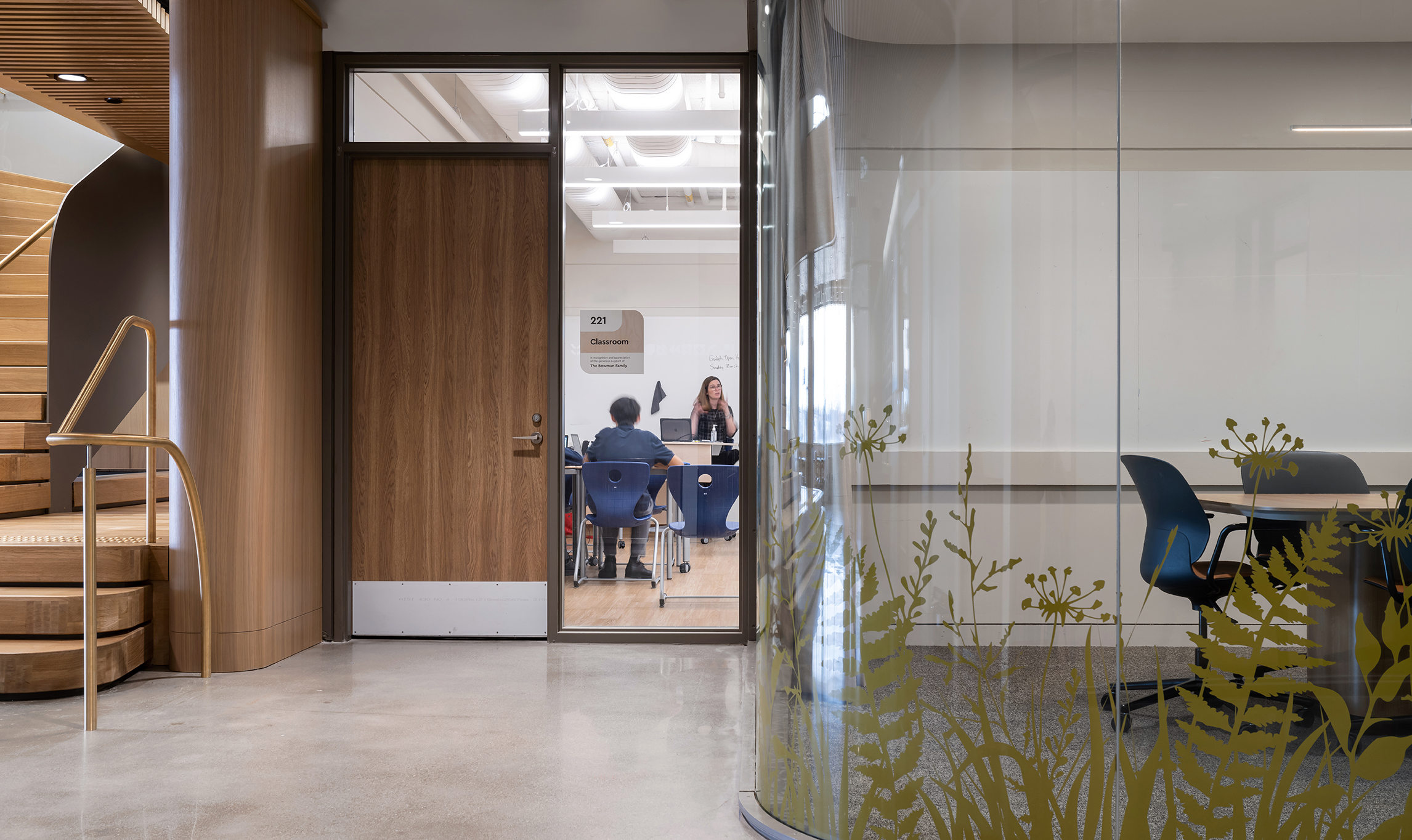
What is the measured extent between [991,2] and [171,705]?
11.7 ft

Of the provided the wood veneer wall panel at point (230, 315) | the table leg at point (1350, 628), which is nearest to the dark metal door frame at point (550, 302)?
the wood veneer wall panel at point (230, 315)

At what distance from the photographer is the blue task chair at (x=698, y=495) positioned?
4.53 m

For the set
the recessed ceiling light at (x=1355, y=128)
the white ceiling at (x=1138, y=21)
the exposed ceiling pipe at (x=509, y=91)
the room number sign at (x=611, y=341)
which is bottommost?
the room number sign at (x=611, y=341)

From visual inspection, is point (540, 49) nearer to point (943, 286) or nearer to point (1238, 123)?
point (943, 286)

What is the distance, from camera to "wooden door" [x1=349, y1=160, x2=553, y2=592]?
14.8ft

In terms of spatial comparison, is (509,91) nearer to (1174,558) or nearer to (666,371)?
(666,371)

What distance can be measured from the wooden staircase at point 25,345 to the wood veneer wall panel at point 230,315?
1.99 meters

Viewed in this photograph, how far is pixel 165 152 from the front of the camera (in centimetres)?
636

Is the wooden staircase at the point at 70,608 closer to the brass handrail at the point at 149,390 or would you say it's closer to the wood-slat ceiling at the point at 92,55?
the brass handrail at the point at 149,390

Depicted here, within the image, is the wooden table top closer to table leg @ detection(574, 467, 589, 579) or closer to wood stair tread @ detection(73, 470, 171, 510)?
table leg @ detection(574, 467, 589, 579)

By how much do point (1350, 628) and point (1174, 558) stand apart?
30 cm

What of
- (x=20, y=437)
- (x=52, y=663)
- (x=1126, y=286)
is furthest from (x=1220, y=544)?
(x=20, y=437)

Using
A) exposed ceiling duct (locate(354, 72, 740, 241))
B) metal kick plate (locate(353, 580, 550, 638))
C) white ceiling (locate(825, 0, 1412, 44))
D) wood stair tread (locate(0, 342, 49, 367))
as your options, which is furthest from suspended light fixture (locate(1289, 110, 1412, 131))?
wood stair tread (locate(0, 342, 49, 367))

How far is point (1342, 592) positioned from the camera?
1.54 m
